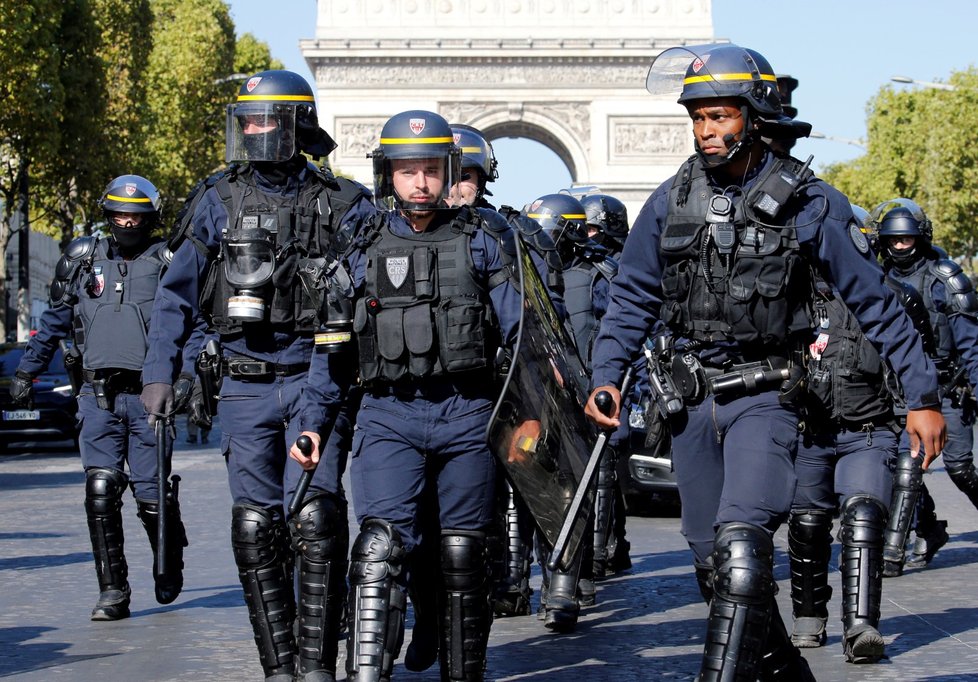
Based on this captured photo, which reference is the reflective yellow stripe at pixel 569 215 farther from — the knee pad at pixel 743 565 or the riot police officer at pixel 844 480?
the knee pad at pixel 743 565

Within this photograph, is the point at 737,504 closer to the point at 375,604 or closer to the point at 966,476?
the point at 375,604

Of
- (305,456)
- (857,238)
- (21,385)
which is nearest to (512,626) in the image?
(305,456)

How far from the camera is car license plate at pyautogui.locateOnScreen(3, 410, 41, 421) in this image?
2297 cm

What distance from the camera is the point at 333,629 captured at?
641 cm

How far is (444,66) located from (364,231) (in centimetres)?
6202

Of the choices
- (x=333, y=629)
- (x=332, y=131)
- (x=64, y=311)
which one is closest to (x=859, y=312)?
(x=333, y=629)

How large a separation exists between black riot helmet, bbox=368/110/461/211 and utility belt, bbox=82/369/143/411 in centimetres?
306

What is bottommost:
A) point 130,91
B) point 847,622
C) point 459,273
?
point 847,622

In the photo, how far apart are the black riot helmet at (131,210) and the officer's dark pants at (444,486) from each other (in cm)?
340

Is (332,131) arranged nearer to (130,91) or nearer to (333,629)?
(130,91)

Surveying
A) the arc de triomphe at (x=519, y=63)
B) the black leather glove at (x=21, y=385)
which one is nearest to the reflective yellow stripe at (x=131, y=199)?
the black leather glove at (x=21, y=385)

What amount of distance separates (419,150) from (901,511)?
520cm

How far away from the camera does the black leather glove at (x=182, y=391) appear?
7352 mm

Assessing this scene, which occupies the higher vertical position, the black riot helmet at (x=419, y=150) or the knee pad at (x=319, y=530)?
the black riot helmet at (x=419, y=150)
